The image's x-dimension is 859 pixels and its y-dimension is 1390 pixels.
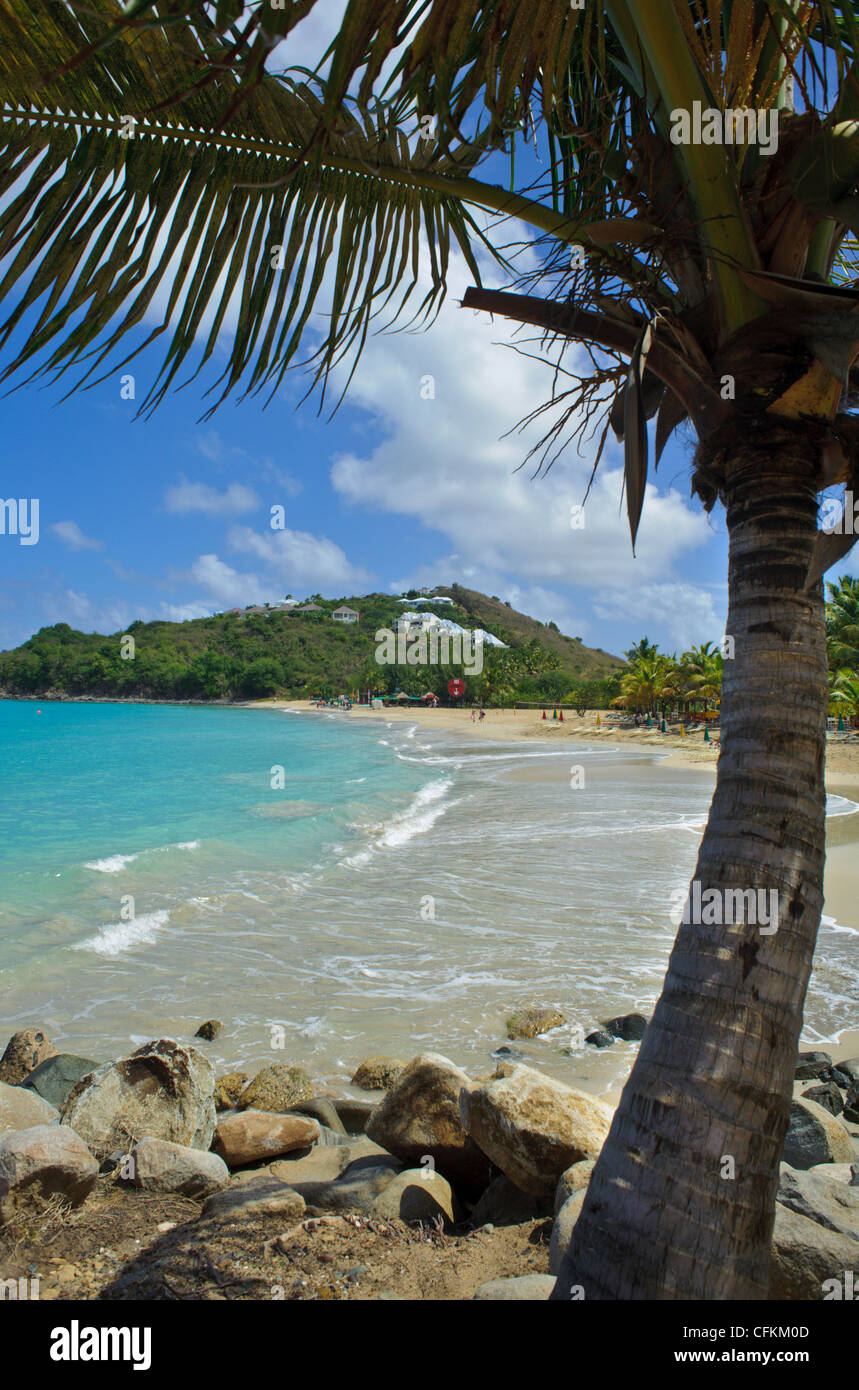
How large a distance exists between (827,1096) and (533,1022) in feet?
8.09

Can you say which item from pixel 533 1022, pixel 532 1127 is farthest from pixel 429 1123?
pixel 533 1022

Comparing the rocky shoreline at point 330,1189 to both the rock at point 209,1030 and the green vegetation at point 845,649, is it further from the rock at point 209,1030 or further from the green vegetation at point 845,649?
the green vegetation at point 845,649

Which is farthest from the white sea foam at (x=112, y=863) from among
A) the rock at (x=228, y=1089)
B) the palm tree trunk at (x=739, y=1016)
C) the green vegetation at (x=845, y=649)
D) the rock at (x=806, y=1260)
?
the green vegetation at (x=845, y=649)


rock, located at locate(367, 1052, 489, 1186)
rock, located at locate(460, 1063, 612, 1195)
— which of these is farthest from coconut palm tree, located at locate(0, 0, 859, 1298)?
rock, located at locate(367, 1052, 489, 1186)

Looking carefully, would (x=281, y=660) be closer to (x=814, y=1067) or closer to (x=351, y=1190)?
(x=814, y=1067)

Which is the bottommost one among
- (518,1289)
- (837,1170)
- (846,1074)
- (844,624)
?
(846,1074)

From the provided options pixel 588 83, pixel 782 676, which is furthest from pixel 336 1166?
pixel 588 83

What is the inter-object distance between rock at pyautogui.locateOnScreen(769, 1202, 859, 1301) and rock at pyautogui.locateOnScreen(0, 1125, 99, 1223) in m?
2.84

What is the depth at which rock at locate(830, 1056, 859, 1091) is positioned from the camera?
5.50 metres

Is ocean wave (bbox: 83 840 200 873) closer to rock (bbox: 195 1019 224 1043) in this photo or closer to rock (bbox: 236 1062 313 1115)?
rock (bbox: 195 1019 224 1043)

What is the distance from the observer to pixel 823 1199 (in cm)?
300

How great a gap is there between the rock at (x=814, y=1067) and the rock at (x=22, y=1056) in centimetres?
567
